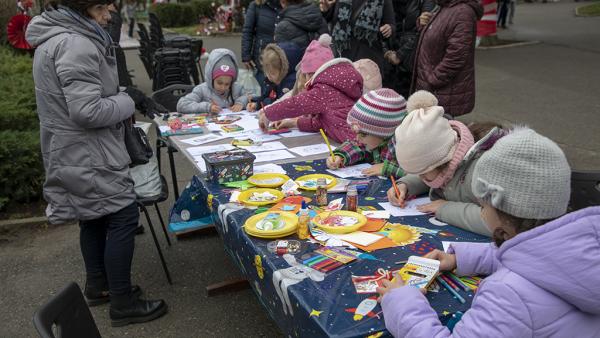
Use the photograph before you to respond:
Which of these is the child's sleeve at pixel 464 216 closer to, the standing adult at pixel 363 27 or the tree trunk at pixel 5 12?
the standing adult at pixel 363 27

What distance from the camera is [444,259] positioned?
177cm

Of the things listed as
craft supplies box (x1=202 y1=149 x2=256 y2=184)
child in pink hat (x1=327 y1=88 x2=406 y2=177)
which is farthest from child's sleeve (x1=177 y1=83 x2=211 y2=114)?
child in pink hat (x1=327 y1=88 x2=406 y2=177)

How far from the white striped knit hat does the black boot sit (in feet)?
5.21

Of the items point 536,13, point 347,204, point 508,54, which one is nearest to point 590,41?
point 508,54

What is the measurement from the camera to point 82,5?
8.32 feet

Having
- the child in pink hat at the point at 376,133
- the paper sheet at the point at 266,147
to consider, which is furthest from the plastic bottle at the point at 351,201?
the paper sheet at the point at 266,147

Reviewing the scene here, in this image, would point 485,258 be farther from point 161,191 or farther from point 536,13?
point 536,13

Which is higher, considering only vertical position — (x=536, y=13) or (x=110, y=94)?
(x=110, y=94)

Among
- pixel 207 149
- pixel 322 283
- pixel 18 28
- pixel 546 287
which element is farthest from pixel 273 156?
pixel 18 28

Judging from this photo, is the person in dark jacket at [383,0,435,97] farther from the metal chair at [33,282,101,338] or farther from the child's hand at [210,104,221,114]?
the metal chair at [33,282,101,338]

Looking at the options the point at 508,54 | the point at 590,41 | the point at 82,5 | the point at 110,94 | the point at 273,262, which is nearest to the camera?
the point at 273,262

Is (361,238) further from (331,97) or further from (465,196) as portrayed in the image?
(331,97)

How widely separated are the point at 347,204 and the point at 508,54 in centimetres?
1164

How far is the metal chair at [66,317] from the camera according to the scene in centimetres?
148
